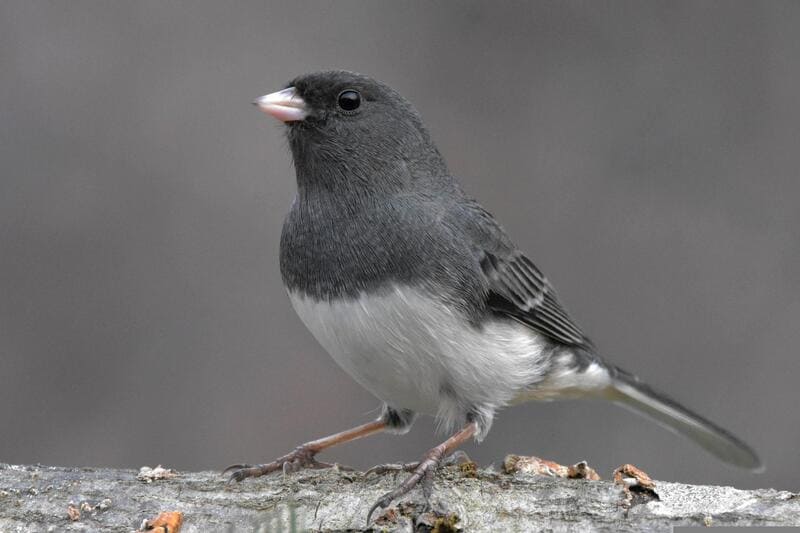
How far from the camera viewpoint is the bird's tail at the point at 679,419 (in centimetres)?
356

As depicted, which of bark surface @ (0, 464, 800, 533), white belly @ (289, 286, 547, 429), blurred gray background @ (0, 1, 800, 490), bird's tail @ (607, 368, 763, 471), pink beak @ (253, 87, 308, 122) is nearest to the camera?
bark surface @ (0, 464, 800, 533)

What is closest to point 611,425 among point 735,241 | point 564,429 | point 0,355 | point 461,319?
point 564,429

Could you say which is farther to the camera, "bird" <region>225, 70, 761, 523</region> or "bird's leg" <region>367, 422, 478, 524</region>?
"bird" <region>225, 70, 761, 523</region>

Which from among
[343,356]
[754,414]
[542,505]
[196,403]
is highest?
[754,414]

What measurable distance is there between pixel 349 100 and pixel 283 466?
1085mm

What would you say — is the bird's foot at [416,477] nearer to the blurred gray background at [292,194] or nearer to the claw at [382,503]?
the claw at [382,503]

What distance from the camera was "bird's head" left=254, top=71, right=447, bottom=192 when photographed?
3072 millimetres

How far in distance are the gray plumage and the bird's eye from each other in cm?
1

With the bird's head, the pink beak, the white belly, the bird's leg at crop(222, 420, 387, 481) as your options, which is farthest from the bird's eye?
the bird's leg at crop(222, 420, 387, 481)

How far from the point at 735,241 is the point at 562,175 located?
30.1 inches

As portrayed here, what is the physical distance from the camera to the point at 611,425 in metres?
4.33

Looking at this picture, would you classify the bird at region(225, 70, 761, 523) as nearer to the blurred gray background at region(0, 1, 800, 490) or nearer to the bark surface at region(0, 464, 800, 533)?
the bark surface at region(0, 464, 800, 533)

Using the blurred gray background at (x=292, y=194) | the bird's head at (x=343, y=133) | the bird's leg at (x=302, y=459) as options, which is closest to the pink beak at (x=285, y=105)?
the bird's head at (x=343, y=133)

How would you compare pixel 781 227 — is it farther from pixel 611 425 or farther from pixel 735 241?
pixel 611 425
